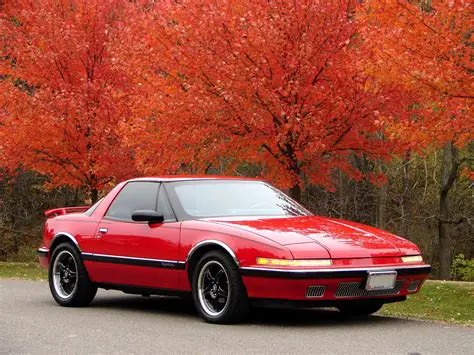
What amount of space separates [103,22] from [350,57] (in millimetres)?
7911

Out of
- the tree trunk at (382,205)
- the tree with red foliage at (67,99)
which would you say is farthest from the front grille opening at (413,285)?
the tree trunk at (382,205)

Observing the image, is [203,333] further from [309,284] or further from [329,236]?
[329,236]

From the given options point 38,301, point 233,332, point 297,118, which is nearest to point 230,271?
point 233,332

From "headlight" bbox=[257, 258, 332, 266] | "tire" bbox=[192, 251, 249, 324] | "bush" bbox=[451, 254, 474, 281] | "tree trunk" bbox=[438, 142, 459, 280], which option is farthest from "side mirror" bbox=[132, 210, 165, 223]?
"bush" bbox=[451, 254, 474, 281]

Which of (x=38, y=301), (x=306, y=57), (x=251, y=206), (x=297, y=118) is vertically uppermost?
(x=306, y=57)

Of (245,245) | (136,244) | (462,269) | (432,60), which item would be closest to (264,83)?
(432,60)

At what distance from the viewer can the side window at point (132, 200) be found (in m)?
10.4

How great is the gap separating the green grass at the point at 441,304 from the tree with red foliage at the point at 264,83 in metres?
3.37

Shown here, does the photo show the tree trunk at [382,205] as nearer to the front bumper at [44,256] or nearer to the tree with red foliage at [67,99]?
the tree with red foliage at [67,99]

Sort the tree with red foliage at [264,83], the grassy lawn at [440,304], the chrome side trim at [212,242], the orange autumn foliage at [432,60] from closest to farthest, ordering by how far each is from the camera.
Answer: the chrome side trim at [212,242] < the grassy lawn at [440,304] < the orange autumn foliage at [432,60] < the tree with red foliage at [264,83]

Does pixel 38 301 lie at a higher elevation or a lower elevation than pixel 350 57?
lower

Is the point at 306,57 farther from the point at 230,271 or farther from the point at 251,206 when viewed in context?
the point at 230,271

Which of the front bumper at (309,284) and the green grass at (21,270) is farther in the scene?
the green grass at (21,270)

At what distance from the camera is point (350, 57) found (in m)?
16.8
